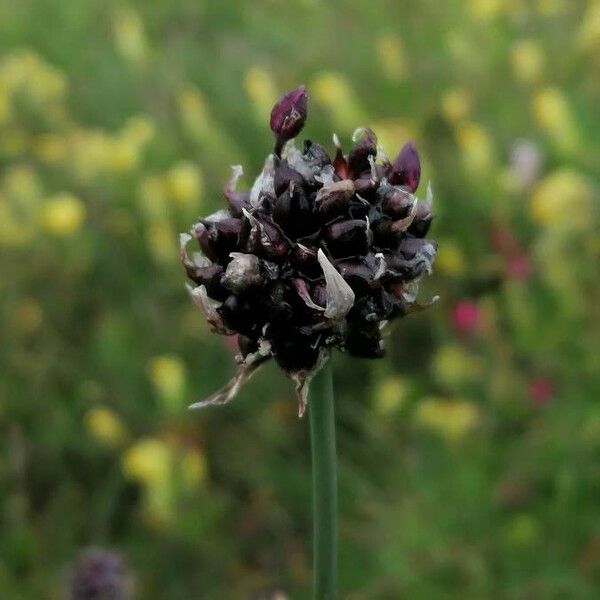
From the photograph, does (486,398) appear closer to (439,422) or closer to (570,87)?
(439,422)

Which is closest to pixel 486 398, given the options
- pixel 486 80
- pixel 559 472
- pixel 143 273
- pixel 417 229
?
pixel 559 472

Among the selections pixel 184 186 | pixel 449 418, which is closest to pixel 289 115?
pixel 449 418

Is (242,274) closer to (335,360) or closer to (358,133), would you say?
(358,133)

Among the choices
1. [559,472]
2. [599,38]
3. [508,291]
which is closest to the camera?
[559,472]

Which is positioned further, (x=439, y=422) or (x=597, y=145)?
(x=597, y=145)

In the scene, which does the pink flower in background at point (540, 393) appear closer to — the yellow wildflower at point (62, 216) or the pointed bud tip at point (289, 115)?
the yellow wildflower at point (62, 216)

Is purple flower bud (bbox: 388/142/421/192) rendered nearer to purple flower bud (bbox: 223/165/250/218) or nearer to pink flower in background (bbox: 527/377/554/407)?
purple flower bud (bbox: 223/165/250/218)
